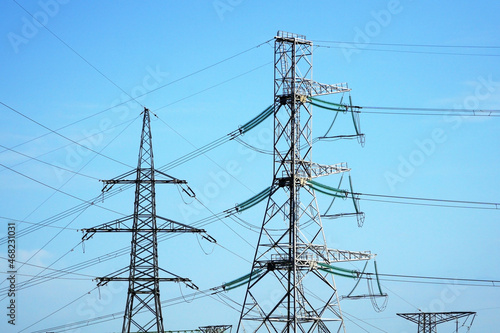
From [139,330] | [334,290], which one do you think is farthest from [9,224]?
[334,290]

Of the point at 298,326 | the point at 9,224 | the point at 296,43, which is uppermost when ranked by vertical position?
the point at 296,43

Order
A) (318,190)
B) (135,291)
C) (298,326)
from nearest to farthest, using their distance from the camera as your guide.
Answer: (298,326)
(318,190)
(135,291)

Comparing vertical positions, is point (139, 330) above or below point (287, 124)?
below

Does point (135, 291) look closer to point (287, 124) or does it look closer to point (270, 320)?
point (270, 320)

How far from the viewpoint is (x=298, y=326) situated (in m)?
65.6

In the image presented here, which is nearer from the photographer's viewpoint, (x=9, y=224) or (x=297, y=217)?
(x=297, y=217)

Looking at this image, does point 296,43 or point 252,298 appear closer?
point 252,298

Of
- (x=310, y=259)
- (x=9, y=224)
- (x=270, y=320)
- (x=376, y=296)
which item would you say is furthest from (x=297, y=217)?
(x=9, y=224)

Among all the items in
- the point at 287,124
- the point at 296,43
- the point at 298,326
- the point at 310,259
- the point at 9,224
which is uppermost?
the point at 296,43

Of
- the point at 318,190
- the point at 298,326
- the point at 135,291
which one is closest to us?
the point at 298,326

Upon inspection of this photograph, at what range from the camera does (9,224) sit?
7319cm

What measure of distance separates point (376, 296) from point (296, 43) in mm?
22074

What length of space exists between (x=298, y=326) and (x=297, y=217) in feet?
26.0

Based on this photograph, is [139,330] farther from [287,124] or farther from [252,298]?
[287,124]
